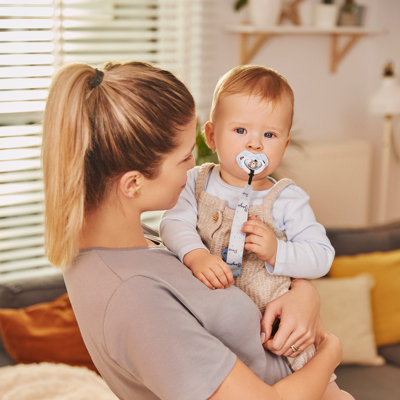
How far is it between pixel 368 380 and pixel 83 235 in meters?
1.89

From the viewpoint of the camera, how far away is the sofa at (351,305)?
90.0 inches

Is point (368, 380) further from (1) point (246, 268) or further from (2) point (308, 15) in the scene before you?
(2) point (308, 15)

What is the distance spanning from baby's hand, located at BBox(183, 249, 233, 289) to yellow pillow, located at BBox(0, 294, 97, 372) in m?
1.30

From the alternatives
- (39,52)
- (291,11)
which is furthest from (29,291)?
(291,11)

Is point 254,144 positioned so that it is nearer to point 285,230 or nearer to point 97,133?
point 285,230

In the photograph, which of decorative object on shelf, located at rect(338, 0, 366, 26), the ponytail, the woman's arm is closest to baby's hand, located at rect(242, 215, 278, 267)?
the woman's arm

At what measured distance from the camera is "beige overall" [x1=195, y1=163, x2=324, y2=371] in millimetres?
1131

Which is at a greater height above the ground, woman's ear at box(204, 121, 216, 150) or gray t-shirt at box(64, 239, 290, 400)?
woman's ear at box(204, 121, 216, 150)

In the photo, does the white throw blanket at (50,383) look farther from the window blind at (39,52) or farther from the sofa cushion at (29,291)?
the window blind at (39,52)

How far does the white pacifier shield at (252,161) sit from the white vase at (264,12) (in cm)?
231

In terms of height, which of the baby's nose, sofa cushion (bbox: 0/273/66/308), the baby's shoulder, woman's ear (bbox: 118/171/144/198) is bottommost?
sofa cushion (bbox: 0/273/66/308)

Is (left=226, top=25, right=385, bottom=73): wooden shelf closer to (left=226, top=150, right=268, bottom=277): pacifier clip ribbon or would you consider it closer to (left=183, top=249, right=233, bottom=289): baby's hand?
(left=226, top=150, right=268, bottom=277): pacifier clip ribbon

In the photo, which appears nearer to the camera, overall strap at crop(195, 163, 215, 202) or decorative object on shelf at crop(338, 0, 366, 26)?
overall strap at crop(195, 163, 215, 202)

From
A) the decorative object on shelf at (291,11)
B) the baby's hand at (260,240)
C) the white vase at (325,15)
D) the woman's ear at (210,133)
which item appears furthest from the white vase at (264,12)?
the baby's hand at (260,240)
